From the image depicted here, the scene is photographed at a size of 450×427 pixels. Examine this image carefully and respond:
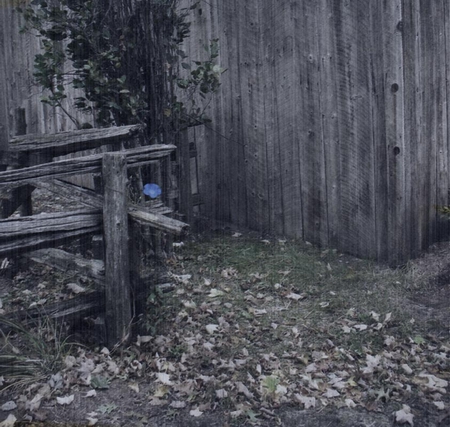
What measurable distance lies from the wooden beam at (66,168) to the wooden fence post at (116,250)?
102 millimetres

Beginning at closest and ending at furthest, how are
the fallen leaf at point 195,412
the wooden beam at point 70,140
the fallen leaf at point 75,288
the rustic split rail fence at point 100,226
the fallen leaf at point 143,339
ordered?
the fallen leaf at point 195,412 < the rustic split rail fence at point 100,226 < the fallen leaf at point 143,339 < the wooden beam at point 70,140 < the fallen leaf at point 75,288

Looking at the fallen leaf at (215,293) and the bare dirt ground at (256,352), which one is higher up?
the fallen leaf at (215,293)

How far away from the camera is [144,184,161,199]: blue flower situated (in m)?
6.55

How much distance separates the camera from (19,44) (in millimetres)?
11430

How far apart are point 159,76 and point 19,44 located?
5461 millimetres

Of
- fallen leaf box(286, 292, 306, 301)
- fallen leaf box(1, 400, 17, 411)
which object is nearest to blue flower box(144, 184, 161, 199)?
fallen leaf box(286, 292, 306, 301)

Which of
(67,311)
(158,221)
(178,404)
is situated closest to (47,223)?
(67,311)

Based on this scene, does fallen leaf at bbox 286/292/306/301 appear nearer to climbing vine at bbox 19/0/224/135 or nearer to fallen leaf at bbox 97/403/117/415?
climbing vine at bbox 19/0/224/135

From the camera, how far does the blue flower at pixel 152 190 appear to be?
655cm

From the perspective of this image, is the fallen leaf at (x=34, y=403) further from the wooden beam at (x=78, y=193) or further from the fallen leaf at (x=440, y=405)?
the fallen leaf at (x=440, y=405)

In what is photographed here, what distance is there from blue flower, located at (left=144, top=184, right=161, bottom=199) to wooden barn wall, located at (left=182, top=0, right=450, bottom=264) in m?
1.62

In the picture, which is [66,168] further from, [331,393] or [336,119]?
[336,119]

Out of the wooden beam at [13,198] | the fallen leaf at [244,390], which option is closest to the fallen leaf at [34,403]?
the fallen leaf at [244,390]

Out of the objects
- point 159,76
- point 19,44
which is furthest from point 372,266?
point 19,44
